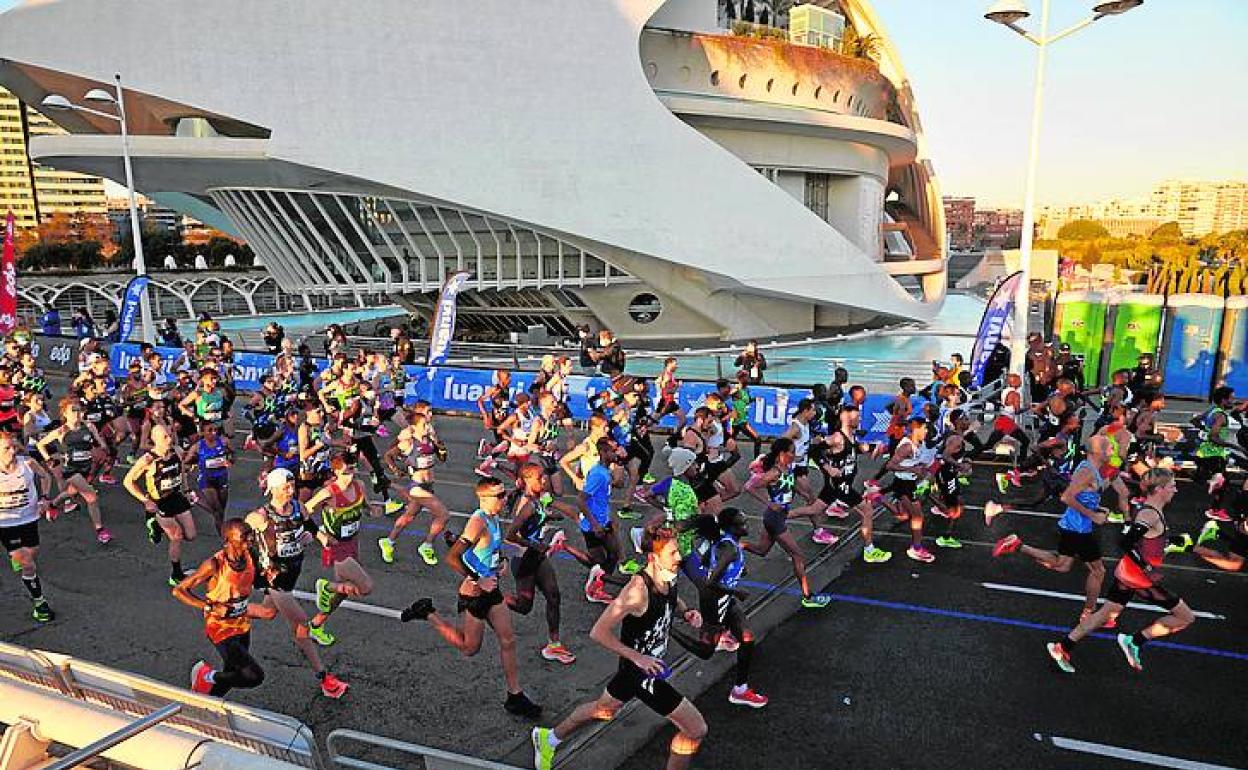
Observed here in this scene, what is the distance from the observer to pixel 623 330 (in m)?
31.3

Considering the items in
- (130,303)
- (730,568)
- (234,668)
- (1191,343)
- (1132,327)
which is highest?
(130,303)

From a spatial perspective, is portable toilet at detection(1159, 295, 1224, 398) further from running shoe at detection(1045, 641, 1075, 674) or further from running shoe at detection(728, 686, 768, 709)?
running shoe at detection(728, 686, 768, 709)

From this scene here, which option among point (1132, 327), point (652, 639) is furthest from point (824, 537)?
point (1132, 327)

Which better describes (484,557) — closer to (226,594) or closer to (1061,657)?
(226,594)

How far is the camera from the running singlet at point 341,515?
659 centimetres

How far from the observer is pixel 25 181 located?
143m

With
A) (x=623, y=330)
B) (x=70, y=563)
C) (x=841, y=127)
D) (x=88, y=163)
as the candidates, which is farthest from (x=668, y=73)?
(x=70, y=563)

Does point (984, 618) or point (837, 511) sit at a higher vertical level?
point (837, 511)

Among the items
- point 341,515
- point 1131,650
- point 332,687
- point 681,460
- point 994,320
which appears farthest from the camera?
point 994,320

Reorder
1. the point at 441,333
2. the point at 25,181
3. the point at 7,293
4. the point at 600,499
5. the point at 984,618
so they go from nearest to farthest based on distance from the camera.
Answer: the point at 600,499
the point at 984,618
the point at 441,333
the point at 7,293
the point at 25,181

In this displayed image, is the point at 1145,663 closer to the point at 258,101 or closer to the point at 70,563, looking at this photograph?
the point at 70,563

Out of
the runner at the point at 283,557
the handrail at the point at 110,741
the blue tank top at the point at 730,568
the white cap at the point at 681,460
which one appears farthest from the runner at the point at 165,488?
the blue tank top at the point at 730,568

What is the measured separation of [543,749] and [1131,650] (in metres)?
5.02

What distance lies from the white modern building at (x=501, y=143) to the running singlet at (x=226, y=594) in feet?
73.2
